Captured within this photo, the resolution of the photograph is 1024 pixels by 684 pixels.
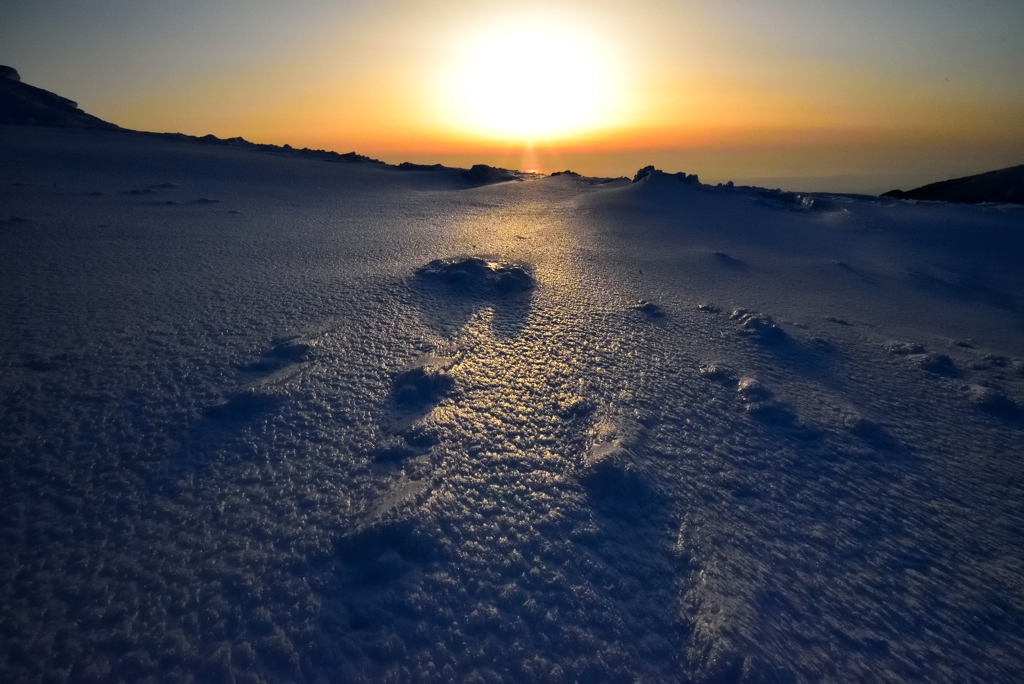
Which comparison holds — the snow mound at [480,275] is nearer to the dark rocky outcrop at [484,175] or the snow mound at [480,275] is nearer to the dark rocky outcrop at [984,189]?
the dark rocky outcrop at [484,175]

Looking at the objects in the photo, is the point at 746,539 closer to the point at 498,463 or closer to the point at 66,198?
the point at 498,463

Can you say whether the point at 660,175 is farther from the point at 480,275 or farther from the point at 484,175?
the point at 480,275

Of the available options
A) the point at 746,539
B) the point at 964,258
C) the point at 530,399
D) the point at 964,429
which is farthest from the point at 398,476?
the point at 964,258

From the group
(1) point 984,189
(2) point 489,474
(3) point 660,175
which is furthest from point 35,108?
(1) point 984,189

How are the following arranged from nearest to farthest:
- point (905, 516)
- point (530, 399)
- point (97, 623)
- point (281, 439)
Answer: point (97, 623) → point (905, 516) → point (281, 439) → point (530, 399)

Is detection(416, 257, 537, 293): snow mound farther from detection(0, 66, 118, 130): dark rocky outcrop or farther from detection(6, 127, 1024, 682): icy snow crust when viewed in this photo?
detection(0, 66, 118, 130): dark rocky outcrop
